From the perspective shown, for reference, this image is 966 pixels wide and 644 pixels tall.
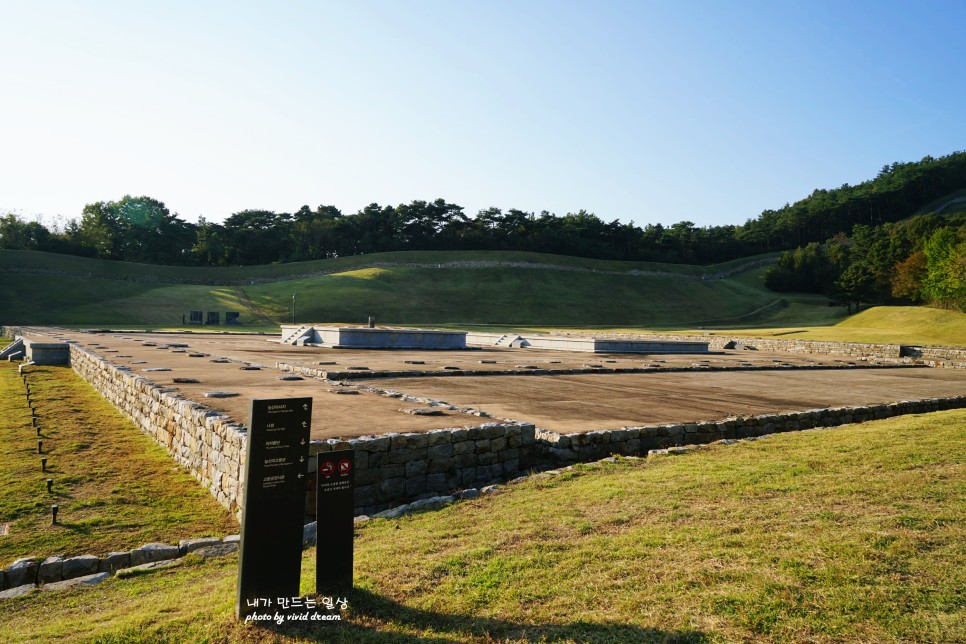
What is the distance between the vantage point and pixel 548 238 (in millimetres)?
96312

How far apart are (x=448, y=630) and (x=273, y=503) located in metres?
1.47

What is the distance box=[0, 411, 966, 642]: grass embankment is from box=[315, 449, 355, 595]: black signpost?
198 millimetres

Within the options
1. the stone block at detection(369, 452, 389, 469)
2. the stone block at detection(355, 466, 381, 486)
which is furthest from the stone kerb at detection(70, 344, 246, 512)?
the stone block at detection(369, 452, 389, 469)

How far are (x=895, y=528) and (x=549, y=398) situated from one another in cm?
822

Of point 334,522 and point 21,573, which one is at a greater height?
point 334,522

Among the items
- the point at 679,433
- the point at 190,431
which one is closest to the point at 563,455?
the point at 679,433

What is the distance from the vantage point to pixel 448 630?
376cm

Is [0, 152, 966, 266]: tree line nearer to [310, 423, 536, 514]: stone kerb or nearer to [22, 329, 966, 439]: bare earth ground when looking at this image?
[22, 329, 966, 439]: bare earth ground

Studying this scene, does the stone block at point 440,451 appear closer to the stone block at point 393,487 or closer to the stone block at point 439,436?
the stone block at point 439,436

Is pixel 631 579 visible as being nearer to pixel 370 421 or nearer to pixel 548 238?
pixel 370 421

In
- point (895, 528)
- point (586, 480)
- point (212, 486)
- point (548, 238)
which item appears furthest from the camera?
point (548, 238)

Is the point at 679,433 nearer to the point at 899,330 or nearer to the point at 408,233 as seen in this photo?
the point at 899,330

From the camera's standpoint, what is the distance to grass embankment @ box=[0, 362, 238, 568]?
6.37m

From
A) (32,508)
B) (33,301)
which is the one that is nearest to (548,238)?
(33,301)
